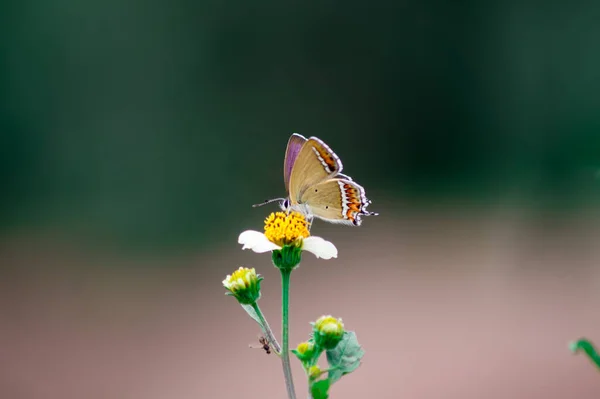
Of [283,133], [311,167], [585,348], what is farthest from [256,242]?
[283,133]

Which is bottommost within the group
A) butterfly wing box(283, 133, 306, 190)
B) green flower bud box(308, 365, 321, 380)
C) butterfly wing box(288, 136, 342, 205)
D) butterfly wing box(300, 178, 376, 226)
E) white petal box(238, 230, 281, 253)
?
green flower bud box(308, 365, 321, 380)

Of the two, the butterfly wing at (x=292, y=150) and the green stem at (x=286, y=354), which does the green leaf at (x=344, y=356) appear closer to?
the green stem at (x=286, y=354)

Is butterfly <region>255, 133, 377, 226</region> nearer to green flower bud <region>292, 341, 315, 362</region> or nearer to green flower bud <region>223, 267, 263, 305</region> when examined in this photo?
green flower bud <region>223, 267, 263, 305</region>

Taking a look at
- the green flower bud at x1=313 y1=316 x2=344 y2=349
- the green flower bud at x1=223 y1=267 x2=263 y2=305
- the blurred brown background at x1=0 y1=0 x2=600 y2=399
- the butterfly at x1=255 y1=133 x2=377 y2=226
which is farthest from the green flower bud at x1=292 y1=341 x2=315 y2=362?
the blurred brown background at x1=0 y1=0 x2=600 y2=399

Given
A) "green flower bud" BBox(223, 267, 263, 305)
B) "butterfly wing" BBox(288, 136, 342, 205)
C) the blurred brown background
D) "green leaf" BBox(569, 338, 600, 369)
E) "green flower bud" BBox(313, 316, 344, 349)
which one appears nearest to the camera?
"green leaf" BBox(569, 338, 600, 369)

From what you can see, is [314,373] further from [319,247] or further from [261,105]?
[261,105]
